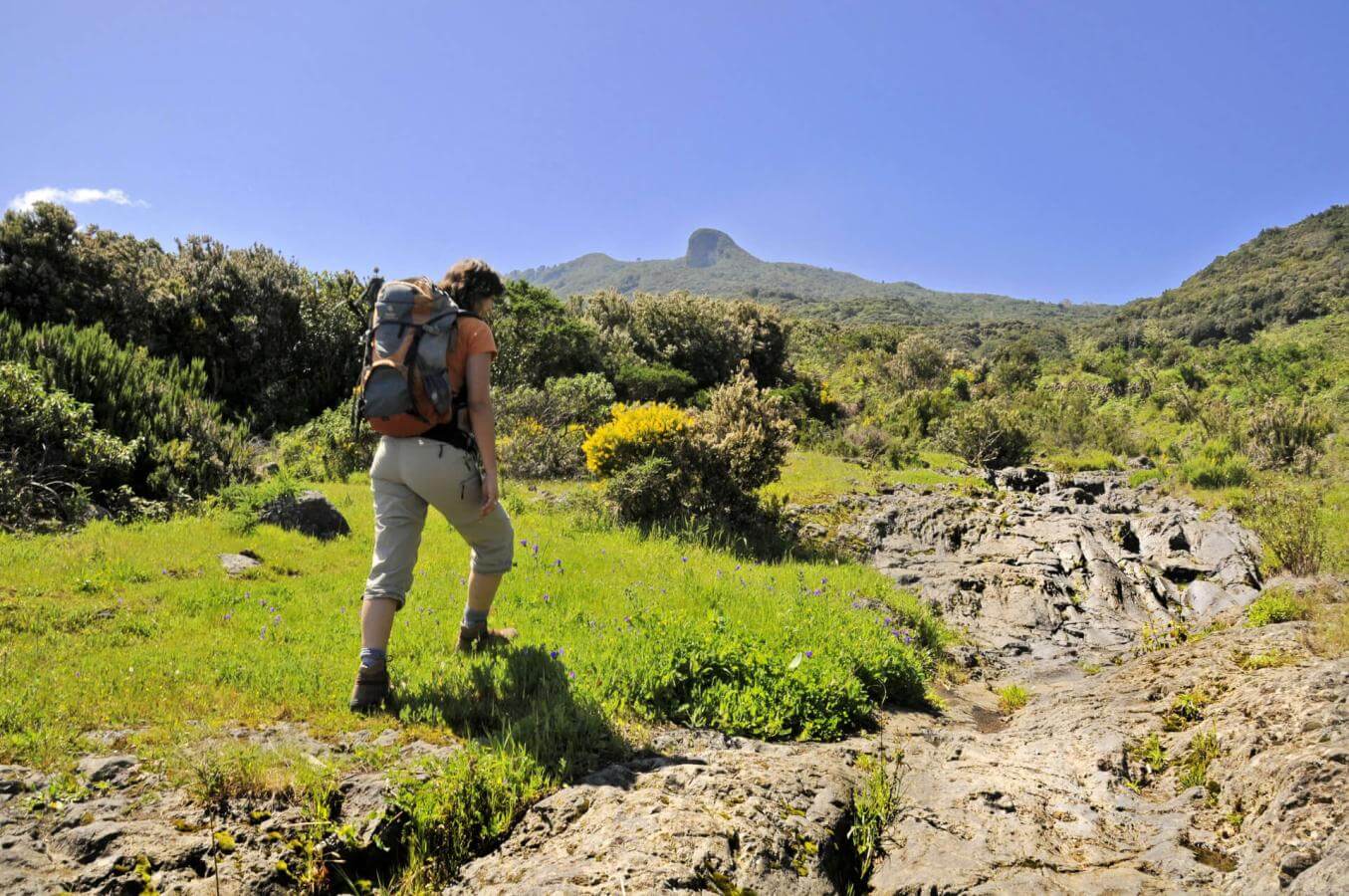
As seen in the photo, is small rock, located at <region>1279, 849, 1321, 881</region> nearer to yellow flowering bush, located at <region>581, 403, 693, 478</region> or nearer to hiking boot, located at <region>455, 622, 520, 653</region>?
hiking boot, located at <region>455, 622, 520, 653</region>

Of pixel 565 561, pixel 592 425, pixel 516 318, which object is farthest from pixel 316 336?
pixel 565 561

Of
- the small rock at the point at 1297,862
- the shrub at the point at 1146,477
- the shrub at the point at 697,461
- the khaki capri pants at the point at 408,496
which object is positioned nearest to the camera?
the small rock at the point at 1297,862

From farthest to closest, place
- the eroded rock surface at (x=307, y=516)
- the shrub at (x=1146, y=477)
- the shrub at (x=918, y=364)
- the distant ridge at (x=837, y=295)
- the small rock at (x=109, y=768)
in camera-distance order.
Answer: the distant ridge at (x=837, y=295) → the shrub at (x=918, y=364) → the shrub at (x=1146, y=477) → the eroded rock surface at (x=307, y=516) → the small rock at (x=109, y=768)

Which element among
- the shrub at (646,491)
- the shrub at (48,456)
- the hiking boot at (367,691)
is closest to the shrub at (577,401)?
the shrub at (646,491)

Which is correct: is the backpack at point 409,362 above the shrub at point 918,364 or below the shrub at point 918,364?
below

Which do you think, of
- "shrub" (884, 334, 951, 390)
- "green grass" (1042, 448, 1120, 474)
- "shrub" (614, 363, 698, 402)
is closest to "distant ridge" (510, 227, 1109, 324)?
"shrub" (884, 334, 951, 390)

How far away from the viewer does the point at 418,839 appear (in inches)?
97.7

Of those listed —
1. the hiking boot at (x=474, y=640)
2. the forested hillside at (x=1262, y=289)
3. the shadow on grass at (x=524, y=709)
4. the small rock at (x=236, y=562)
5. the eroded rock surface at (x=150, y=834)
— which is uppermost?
the forested hillside at (x=1262, y=289)

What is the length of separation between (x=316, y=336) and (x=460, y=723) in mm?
16722

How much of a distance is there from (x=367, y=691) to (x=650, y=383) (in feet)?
57.7

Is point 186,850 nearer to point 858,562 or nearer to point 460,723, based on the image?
point 460,723

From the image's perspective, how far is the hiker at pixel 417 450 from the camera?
137 inches

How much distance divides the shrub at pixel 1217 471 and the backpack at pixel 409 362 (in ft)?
42.3

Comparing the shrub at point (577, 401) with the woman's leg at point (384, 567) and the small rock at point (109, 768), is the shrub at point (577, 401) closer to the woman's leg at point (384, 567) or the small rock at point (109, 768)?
the woman's leg at point (384, 567)
